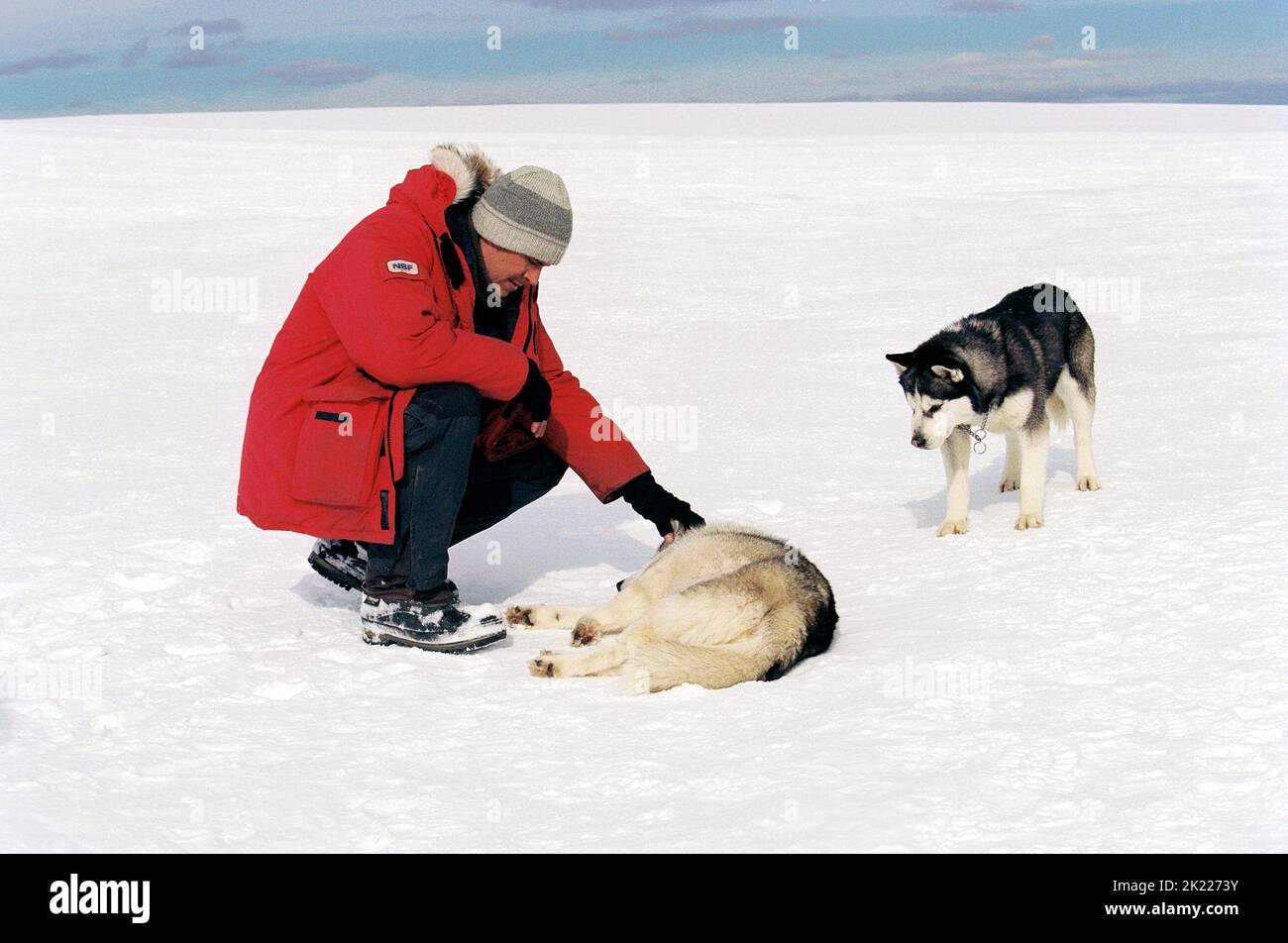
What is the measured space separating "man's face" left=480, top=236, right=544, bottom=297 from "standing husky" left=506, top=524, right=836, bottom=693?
1.04 meters

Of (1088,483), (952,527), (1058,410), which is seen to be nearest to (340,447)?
(952,527)

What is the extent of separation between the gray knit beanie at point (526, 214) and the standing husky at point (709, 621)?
3.59ft

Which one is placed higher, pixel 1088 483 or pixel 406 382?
pixel 406 382

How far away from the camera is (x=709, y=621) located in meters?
3.49

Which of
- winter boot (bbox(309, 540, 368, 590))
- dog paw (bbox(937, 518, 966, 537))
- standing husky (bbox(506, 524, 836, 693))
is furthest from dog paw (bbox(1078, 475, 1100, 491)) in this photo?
winter boot (bbox(309, 540, 368, 590))

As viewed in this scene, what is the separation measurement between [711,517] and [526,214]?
195 centimetres

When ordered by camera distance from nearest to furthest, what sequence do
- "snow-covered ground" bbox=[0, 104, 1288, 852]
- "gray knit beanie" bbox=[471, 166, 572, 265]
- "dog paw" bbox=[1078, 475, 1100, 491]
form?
"snow-covered ground" bbox=[0, 104, 1288, 852] → "gray knit beanie" bbox=[471, 166, 572, 265] → "dog paw" bbox=[1078, 475, 1100, 491]

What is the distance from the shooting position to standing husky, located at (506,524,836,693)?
130 inches

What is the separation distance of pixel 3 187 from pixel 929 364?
13.0m

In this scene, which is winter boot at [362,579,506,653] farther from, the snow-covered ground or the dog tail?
the dog tail

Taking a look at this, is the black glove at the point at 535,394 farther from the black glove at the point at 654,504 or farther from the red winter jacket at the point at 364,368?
the black glove at the point at 654,504

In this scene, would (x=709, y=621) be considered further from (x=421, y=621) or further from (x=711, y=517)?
(x=711, y=517)

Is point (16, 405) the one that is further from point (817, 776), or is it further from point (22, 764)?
point (817, 776)

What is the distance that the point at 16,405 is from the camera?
6.77m
